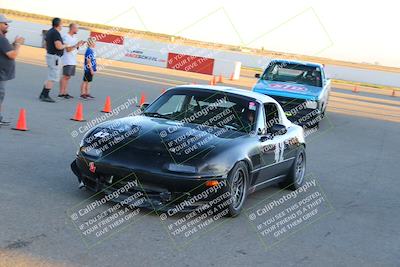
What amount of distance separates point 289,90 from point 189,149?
9331 millimetres

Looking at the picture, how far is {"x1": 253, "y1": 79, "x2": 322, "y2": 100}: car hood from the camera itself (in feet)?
48.8

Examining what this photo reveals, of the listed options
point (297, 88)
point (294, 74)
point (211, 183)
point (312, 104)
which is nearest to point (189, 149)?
point (211, 183)

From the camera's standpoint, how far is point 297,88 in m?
15.3

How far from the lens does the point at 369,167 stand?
1095 cm

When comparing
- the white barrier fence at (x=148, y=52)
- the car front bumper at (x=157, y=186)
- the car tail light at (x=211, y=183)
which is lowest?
the white barrier fence at (x=148, y=52)

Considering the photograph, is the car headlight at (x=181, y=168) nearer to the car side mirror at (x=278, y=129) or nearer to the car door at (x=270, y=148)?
the car door at (x=270, y=148)

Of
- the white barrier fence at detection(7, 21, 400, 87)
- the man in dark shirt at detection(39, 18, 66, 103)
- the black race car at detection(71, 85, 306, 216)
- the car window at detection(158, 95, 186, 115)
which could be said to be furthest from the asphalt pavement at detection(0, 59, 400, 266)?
the white barrier fence at detection(7, 21, 400, 87)

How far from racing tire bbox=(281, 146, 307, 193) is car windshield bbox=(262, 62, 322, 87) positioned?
755 centimetres

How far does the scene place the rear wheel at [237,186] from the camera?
614cm

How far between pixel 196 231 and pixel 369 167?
6135 mm

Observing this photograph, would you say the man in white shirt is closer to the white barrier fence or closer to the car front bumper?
the car front bumper

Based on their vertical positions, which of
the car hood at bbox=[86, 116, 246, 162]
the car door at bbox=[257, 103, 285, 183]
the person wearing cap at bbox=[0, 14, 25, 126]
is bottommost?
the car door at bbox=[257, 103, 285, 183]

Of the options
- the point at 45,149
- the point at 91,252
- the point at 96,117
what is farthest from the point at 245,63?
the point at 91,252

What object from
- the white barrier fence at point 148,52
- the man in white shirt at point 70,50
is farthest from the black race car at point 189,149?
the white barrier fence at point 148,52
